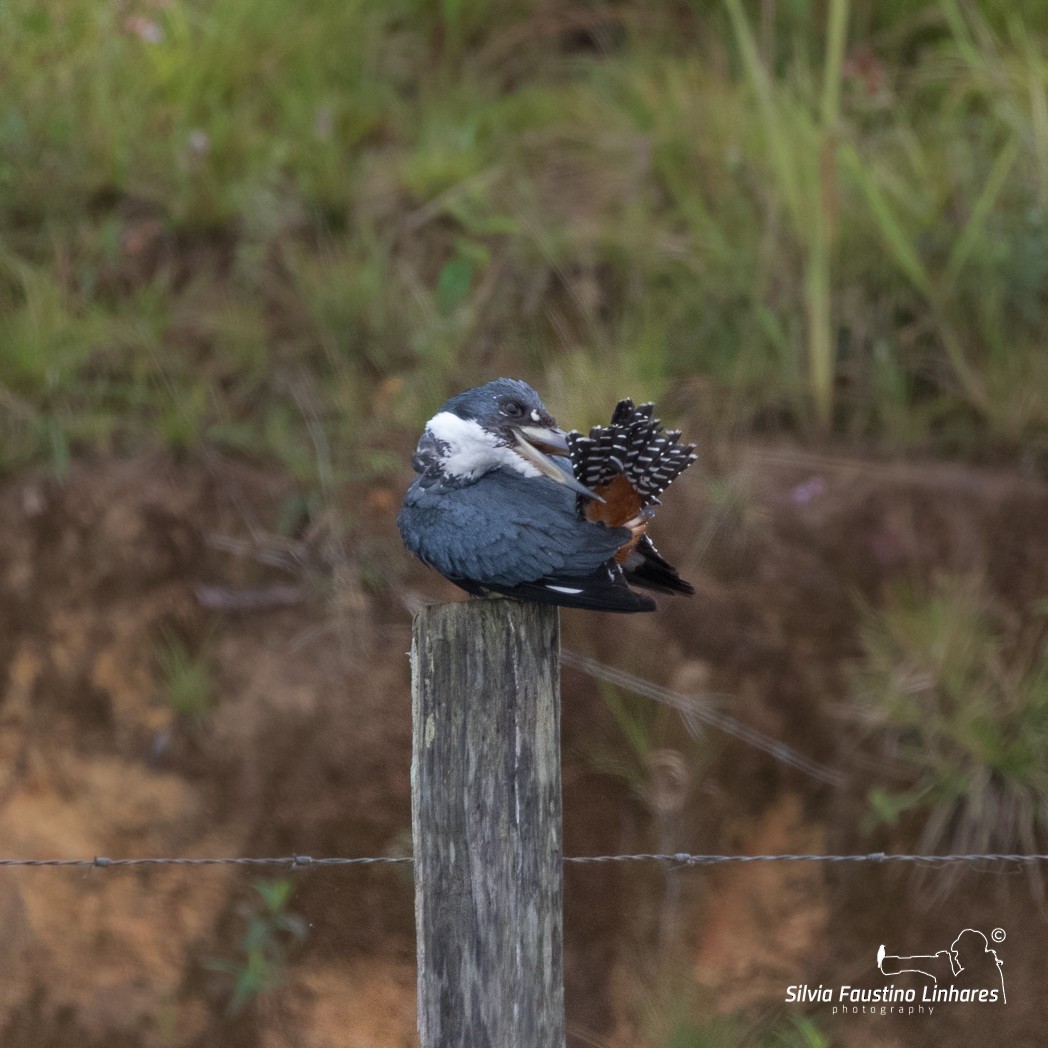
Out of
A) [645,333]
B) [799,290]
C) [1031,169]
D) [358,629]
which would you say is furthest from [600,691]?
[1031,169]

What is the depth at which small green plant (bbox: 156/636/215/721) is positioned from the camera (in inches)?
165

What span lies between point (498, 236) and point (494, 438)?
7.76 ft

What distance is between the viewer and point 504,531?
8.77 ft

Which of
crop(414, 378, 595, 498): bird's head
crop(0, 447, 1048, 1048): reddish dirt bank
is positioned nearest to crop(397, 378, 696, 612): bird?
crop(414, 378, 595, 498): bird's head

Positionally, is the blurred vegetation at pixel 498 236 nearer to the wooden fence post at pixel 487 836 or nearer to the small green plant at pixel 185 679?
the small green plant at pixel 185 679

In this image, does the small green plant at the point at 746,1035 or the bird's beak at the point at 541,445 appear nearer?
the bird's beak at the point at 541,445

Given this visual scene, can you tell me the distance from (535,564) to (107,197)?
328cm

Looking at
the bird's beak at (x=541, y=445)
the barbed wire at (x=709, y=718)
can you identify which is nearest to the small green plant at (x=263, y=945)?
the barbed wire at (x=709, y=718)

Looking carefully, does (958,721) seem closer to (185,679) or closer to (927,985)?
(927,985)

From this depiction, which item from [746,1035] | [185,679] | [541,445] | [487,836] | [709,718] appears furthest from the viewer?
[185,679]

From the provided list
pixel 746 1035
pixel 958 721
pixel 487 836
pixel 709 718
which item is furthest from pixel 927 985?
pixel 487 836

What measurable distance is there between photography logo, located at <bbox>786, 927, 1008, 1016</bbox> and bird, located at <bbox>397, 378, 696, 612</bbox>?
1533mm

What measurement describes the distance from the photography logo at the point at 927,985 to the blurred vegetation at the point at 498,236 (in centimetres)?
154

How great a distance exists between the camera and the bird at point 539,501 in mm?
2529
